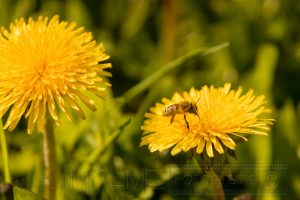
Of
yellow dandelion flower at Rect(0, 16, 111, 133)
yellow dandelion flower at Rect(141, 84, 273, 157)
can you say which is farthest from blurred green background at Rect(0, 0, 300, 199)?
yellow dandelion flower at Rect(0, 16, 111, 133)

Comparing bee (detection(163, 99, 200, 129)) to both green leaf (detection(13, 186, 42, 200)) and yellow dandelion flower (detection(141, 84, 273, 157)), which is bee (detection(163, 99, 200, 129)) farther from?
green leaf (detection(13, 186, 42, 200))

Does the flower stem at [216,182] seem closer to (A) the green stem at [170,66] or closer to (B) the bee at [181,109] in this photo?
(B) the bee at [181,109]

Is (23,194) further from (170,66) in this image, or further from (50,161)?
(170,66)

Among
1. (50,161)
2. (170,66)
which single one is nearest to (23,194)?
(50,161)

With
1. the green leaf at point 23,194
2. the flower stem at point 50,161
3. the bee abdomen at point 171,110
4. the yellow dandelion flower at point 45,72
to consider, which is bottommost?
the green leaf at point 23,194

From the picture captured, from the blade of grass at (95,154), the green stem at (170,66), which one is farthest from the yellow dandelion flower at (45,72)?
the green stem at (170,66)

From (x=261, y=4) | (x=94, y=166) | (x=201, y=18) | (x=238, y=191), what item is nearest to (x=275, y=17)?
(x=261, y=4)
